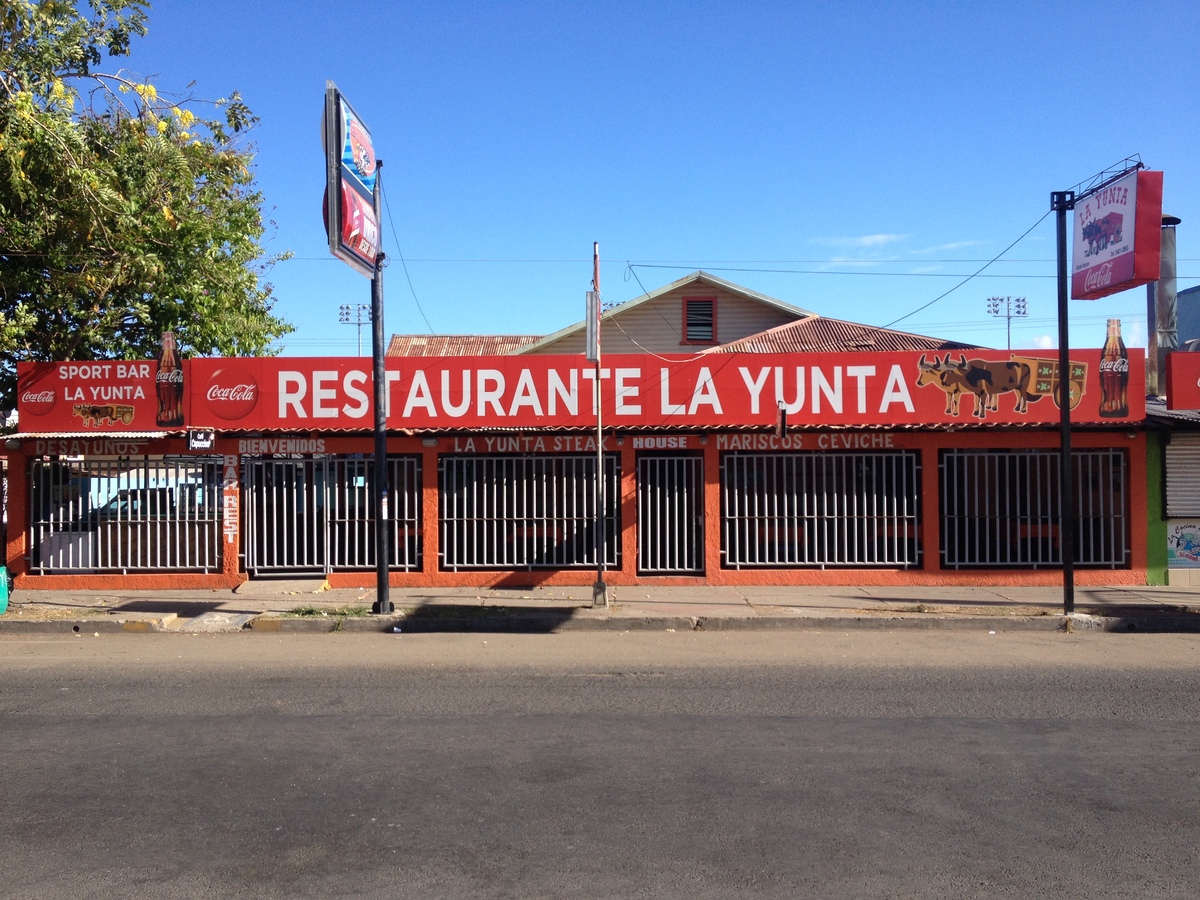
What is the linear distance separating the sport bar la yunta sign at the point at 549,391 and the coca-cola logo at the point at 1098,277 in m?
1.56

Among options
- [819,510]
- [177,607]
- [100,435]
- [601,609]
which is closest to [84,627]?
[177,607]

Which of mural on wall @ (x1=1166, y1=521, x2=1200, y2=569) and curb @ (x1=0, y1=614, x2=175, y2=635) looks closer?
curb @ (x1=0, y1=614, x2=175, y2=635)

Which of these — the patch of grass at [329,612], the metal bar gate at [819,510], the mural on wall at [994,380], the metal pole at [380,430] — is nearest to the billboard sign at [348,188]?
the metal pole at [380,430]

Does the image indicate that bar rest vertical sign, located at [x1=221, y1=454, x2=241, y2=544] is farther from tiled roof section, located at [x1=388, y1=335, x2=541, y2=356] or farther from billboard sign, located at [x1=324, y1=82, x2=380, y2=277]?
tiled roof section, located at [x1=388, y1=335, x2=541, y2=356]

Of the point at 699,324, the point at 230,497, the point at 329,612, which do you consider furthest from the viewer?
the point at 699,324

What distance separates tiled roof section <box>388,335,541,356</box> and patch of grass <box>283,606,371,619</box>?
94.8 ft

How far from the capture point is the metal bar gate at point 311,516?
15.6 metres

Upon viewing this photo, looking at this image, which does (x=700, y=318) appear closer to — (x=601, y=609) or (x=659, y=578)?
(x=659, y=578)

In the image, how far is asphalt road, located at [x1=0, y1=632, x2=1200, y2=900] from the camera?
15.5ft

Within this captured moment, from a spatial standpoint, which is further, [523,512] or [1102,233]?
[523,512]

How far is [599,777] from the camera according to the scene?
20.0ft

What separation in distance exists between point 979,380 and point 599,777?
455 inches

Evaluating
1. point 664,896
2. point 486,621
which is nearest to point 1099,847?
point 664,896

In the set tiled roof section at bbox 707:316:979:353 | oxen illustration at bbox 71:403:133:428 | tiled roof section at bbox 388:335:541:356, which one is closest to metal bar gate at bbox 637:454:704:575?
oxen illustration at bbox 71:403:133:428
